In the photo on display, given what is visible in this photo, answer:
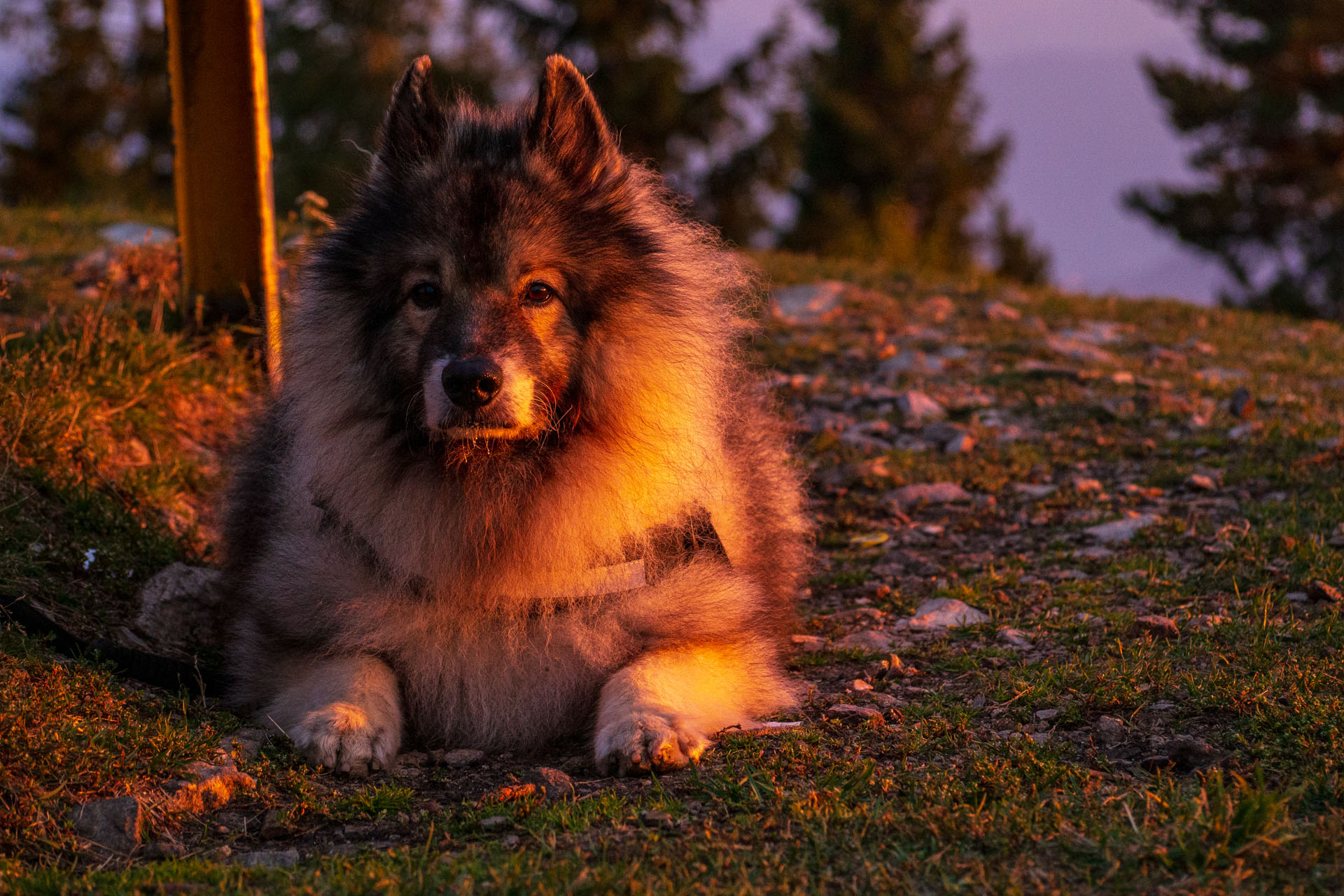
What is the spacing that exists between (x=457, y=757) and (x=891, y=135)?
26557mm

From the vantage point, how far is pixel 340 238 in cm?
411

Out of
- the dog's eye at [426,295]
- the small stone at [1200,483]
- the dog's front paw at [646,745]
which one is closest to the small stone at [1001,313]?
the small stone at [1200,483]

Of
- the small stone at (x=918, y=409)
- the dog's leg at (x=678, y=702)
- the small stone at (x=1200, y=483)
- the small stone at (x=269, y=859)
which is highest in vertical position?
the small stone at (x=918, y=409)

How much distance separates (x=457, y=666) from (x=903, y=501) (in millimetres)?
3291

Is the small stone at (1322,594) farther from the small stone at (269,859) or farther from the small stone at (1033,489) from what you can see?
the small stone at (269,859)

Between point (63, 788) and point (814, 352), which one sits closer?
point (63, 788)

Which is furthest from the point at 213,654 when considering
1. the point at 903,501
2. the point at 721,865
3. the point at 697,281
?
the point at 903,501

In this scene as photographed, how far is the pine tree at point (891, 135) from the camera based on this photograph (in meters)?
27.9

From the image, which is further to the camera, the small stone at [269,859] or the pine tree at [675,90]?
the pine tree at [675,90]

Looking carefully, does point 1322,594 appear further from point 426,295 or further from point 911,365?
point 911,365

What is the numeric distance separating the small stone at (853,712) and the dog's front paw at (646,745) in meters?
0.60

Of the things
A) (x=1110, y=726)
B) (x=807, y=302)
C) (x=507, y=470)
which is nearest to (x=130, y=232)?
(x=807, y=302)

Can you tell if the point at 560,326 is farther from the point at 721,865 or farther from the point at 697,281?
the point at 721,865

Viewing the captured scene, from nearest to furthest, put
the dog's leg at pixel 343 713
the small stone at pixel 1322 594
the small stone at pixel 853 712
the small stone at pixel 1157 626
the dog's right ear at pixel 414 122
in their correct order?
the dog's leg at pixel 343 713
the small stone at pixel 853 712
the dog's right ear at pixel 414 122
the small stone at pixel 1157 626
the small stone at pixel 1322 594
